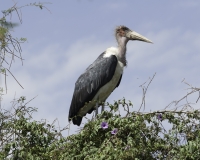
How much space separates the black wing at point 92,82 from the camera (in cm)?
812

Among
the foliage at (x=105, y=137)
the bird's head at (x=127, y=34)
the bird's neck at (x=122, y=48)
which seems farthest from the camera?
the bird's head at (x=127, y=34)

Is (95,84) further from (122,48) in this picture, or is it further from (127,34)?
(127,34)

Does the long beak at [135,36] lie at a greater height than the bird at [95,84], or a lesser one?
greater

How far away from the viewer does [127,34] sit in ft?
29.9

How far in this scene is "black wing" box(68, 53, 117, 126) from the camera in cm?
812

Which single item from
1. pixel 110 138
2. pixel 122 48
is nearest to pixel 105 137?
pixel 110 138

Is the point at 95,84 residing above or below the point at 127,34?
below

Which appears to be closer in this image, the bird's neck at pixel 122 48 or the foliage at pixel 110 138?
the foliage at pixel 110 138

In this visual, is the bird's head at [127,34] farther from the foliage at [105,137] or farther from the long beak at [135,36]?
the foliage at [105,137]

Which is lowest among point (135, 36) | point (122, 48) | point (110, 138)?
point (110, 138)

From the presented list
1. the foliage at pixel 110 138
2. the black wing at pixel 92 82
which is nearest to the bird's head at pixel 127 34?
the black wing at pixel 92 82

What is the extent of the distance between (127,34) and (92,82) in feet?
4.17

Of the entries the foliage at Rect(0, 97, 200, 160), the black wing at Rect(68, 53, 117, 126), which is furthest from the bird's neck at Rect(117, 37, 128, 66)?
the foliage at Rect(0, 97, 200, 160)

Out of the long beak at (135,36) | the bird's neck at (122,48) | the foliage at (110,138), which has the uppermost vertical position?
the long beak at (135,36)
